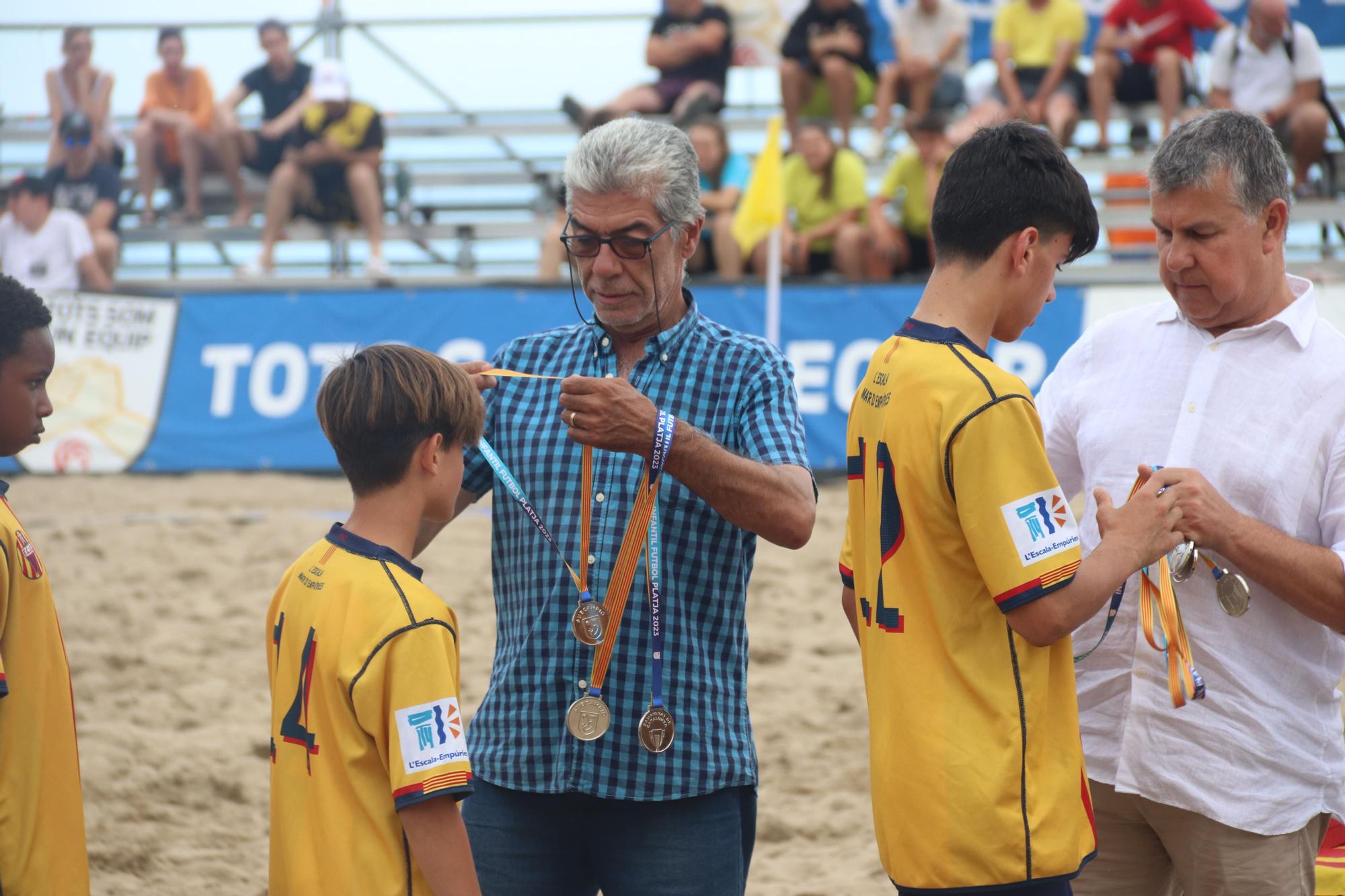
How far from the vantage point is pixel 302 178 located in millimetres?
10922

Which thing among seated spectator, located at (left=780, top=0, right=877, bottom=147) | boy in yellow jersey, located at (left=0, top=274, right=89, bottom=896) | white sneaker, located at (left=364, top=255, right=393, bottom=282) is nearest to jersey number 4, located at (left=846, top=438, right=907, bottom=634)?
boy in yellow jersey, located at (left=0, top=274, right=89, bottom=896)

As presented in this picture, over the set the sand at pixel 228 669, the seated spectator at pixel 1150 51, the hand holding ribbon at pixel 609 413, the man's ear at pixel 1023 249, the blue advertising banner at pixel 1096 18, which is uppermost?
the blue advertising banner at pixel 1096 18

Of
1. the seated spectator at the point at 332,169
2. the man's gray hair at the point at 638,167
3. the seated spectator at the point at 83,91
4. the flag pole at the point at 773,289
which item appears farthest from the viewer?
the seated spectator at the point at 83,91

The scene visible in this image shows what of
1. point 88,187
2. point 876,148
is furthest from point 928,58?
point 88,187

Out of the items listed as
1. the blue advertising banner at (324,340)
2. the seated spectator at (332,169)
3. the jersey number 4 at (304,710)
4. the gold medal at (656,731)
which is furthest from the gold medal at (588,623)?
the seated spectator at (332,169)

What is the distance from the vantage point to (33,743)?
2.33 m

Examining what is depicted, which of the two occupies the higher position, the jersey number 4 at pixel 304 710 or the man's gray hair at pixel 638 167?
the man's gray hair at pixel 638 167

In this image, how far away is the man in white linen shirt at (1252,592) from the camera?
7.94ft

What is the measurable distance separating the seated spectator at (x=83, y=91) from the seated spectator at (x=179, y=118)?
254 mm

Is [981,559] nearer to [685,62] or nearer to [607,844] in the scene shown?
[607,844]

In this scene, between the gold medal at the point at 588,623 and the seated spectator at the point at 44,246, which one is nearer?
the gold medal at the point at 588,623

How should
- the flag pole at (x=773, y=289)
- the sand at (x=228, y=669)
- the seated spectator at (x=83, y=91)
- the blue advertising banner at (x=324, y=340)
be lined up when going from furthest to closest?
the seated spectator at (x=83, y=91) < the blue advertising banner at (x=324, y=340) < the flag pole at (x=773, y=289) < the sand at (x=228, y=669)

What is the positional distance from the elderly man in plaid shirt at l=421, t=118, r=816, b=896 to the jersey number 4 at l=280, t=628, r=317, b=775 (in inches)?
15.8

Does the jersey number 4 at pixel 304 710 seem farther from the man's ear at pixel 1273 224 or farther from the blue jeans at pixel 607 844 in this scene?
the man's ear at pixel 1273 224
